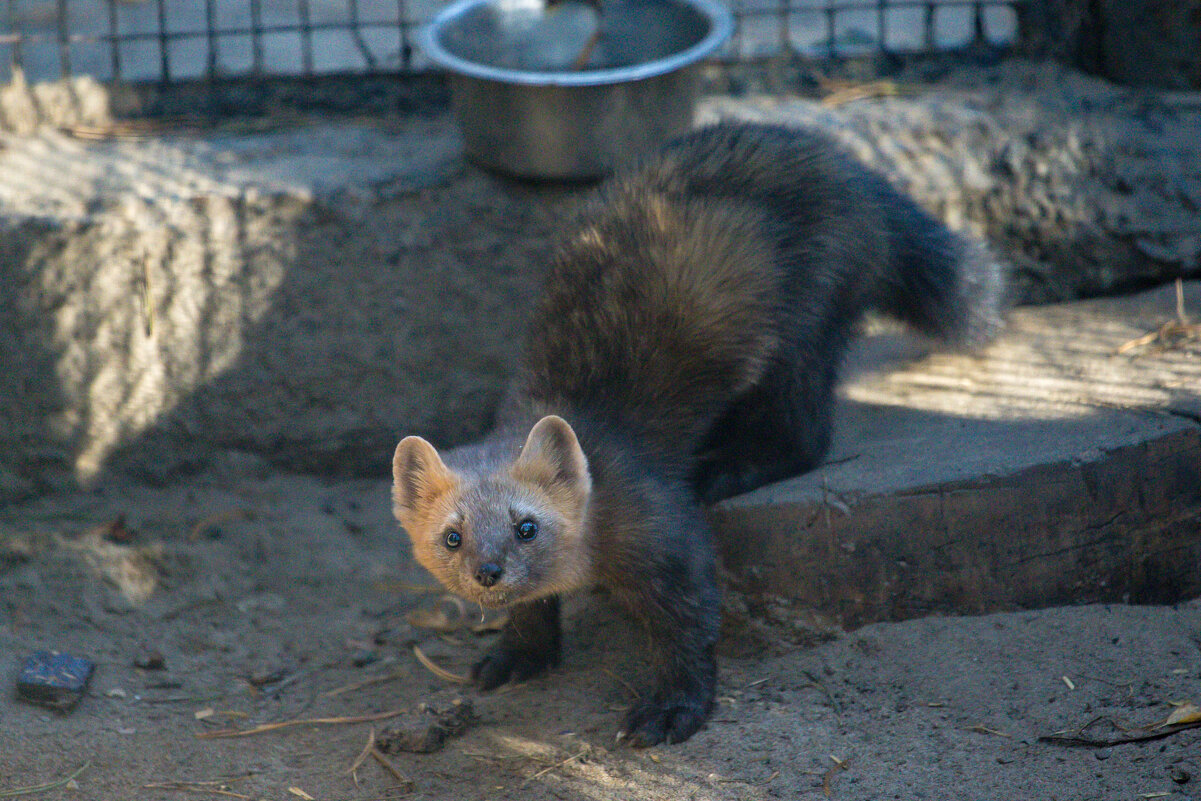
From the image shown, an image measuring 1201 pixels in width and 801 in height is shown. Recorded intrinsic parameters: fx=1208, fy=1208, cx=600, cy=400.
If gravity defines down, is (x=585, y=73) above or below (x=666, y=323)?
above

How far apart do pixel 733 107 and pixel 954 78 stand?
119cm

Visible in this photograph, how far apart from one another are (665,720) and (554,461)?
0.84 meters

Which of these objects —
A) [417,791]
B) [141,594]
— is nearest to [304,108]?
[141,594]

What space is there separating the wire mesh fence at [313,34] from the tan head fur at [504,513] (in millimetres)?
3082

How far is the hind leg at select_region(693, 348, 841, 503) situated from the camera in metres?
4.15

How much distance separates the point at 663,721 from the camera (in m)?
3.58

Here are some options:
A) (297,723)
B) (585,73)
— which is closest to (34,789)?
(297,723)

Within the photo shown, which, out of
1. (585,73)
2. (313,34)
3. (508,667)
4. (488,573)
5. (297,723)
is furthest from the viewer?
(313,34)

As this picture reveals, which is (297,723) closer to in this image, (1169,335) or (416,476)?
(416,476)

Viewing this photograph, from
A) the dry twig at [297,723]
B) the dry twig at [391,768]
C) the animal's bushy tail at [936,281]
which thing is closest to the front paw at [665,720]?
the dry twig at [391,768]


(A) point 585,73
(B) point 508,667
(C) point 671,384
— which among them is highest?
(A) point 585,73

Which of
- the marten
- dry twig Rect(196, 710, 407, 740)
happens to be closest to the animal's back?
the marten

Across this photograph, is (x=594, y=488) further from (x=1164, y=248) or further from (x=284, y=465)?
(x=1164, y=248)

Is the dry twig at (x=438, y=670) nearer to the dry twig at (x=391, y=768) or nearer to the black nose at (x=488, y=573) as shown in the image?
the dry twig at (x=391, y=768)
